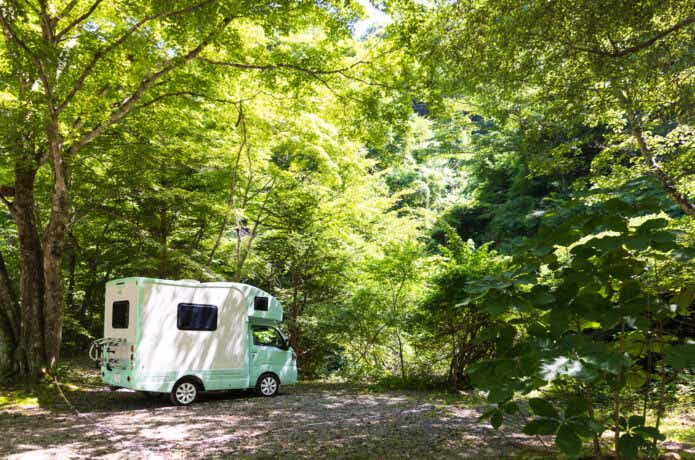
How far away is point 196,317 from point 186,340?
43 centimetres

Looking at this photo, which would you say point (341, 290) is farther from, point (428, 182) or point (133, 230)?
point (428, 182)

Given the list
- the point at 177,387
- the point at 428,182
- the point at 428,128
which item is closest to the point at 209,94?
the point at 177,387

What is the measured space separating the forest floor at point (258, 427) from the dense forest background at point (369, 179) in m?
1.29

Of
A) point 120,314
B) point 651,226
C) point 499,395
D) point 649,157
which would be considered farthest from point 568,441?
point 120,314

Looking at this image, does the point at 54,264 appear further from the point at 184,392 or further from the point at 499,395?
the point at 499,395

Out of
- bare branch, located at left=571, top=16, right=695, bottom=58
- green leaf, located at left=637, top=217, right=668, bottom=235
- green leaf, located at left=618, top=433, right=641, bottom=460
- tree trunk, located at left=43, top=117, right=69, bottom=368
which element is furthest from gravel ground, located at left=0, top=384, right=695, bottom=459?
bare branch, located at left=571, top=16, right=695, bottom=58

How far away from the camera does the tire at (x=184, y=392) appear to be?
833 centimetres

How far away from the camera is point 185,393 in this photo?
332 inches

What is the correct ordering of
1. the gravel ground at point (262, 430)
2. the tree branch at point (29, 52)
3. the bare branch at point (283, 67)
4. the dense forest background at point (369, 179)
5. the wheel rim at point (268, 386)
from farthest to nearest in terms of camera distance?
1. the wheel rim at point (268, 386)
2. the bare branch at point (283, 67)
3. the tree branch at point (29, 52)
4. the gravel ground at point (262, 430)
5. the dense forest background at point (369, 179)

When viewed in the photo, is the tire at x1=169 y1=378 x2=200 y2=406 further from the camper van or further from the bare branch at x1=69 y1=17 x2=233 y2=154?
the bare branch at x1=69 y1=17 x2=233 y2=154

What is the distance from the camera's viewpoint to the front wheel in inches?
328

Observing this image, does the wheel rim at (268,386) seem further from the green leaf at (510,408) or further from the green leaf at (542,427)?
the green leaf at (542,427)

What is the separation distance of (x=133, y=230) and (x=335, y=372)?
654 centimetres

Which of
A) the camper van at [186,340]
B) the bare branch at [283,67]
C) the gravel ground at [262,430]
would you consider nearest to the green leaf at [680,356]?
the gravel ground at [262,430]
